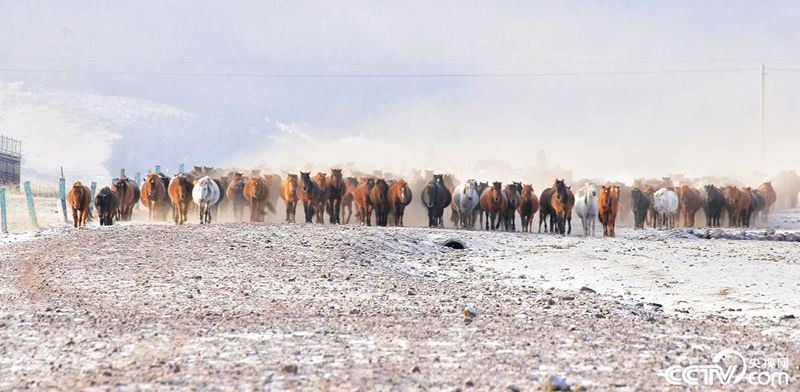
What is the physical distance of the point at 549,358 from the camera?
778 centimetres

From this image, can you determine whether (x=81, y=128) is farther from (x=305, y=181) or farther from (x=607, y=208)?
(x=607, y=208)

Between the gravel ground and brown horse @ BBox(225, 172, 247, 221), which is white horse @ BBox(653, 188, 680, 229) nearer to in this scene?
brown horse @ BBox(225, 172, 247, 221)

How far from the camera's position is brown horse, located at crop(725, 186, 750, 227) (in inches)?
1668

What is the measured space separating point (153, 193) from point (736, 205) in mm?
27032

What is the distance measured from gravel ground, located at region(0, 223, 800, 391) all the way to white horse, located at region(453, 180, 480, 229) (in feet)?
53.2

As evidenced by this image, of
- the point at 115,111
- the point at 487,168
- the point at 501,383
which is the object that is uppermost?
the point at 115,111

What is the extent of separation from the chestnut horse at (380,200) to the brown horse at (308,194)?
2.15 meters

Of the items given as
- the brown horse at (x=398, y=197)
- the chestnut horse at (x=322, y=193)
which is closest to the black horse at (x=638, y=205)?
the brown horse at (x=398, y=197)

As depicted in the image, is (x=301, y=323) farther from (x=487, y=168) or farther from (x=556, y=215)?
(x=487, y=168)

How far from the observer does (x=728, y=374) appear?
7.31 meters

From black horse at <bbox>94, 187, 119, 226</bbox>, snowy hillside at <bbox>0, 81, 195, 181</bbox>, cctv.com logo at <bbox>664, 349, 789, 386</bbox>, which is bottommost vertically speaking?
cctv.com logo at <bbox>664, 349, 789, 386</bbox>

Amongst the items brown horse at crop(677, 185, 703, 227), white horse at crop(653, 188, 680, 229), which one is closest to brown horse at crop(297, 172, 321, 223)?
white horse at crop(653, 188, 680, 229)

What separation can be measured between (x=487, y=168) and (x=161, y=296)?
2502 inches

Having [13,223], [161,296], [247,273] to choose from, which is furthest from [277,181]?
[161,296]
